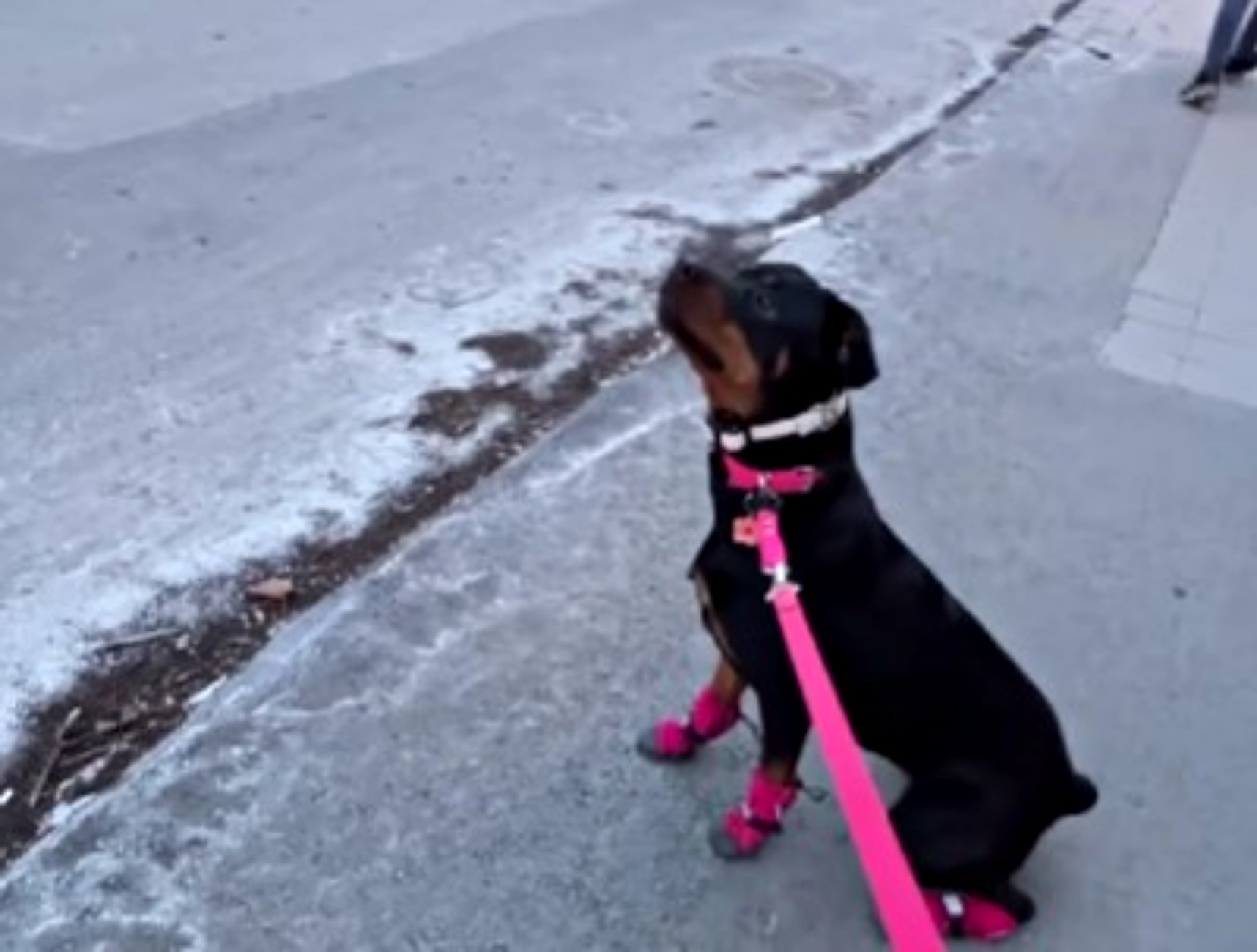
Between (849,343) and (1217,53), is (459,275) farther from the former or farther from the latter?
(1217,53)

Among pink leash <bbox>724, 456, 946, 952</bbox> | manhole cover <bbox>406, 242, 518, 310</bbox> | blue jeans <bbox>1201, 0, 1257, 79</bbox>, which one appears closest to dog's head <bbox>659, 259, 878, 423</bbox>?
pink leash <bbox>724, 456, 946, 952</bbox>

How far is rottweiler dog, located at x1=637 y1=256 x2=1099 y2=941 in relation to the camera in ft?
7.95

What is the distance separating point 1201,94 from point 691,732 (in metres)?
6.29

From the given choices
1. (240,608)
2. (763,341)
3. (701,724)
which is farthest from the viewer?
(240,608)

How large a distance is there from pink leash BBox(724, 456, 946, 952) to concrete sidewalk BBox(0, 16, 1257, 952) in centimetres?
66

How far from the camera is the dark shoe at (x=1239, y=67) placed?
8336 millimetres

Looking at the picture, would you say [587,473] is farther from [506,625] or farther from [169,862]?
[169,862]

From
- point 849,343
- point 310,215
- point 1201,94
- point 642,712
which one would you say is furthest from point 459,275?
point 1201,94

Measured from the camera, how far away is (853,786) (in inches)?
72.6

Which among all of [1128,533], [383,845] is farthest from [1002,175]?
[383,845]

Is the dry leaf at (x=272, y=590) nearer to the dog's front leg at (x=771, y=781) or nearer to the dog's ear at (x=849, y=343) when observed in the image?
the dog's front leg at (x=771, y=781)

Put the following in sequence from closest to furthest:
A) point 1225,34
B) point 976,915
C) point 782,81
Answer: point 976,915 → point 782,81 → point 1225,34

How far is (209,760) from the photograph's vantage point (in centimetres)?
277

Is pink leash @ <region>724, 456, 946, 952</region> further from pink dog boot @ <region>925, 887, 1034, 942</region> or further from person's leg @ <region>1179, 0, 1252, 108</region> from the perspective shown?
person's leg @ <region>1179, 0, 1252, 108</region>
